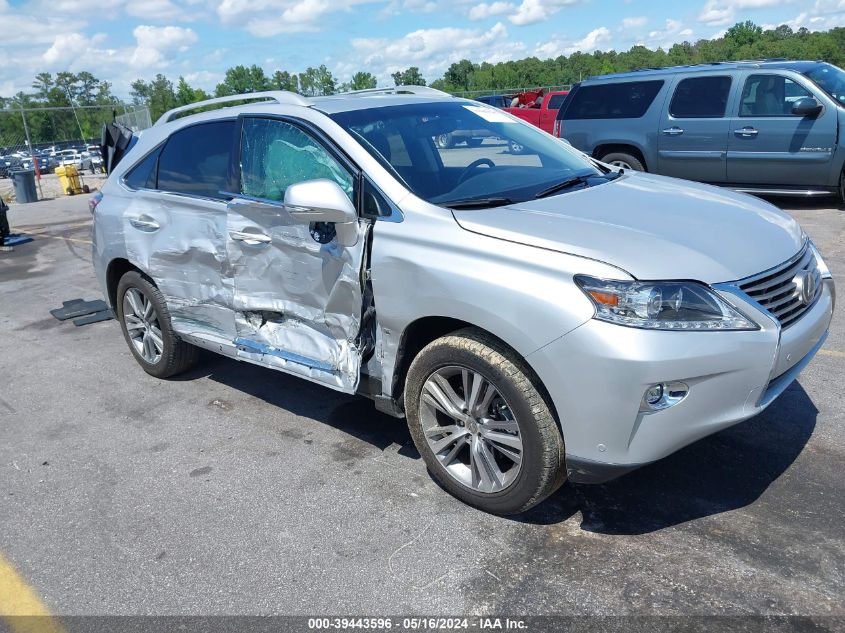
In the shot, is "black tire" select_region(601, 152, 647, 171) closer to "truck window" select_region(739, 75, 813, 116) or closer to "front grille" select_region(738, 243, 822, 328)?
"truck window" select_region(739, 75, 813, 116)

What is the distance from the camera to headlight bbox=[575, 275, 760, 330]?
2.71m

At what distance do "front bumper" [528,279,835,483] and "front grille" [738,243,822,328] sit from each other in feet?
0.25

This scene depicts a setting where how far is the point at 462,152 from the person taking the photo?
4.06m

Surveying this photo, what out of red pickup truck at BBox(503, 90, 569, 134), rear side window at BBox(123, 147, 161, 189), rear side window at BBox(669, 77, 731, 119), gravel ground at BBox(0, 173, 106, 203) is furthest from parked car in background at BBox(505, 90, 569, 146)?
rear side window at BBox(123, 147, 161, 189)

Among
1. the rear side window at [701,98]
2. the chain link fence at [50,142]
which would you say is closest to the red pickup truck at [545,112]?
the rear side window at [701,98]

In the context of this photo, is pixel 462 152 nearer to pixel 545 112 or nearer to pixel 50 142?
pixel 545 112

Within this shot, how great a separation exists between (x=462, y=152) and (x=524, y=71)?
69635 millimetres

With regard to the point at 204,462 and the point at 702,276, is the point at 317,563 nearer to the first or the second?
the point at 204,462

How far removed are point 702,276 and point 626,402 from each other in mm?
601

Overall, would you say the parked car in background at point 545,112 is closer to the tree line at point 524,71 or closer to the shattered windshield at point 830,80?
the shattered windshield at point 830,80

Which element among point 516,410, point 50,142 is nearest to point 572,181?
point 516,410

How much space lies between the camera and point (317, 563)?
9.95 ft

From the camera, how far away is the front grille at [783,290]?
291cm

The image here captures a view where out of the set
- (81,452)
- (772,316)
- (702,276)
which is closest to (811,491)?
(772,316)
